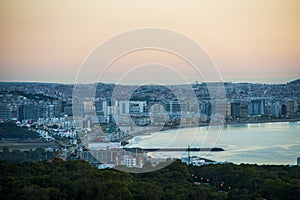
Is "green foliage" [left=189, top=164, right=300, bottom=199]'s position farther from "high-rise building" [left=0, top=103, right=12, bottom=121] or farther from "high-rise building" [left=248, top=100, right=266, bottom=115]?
"high-rise building" [left=248, top=100, right=266, bottom=115]

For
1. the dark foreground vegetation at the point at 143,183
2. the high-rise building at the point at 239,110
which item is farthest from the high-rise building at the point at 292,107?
the dark foreground vegetation at the point at 143,183

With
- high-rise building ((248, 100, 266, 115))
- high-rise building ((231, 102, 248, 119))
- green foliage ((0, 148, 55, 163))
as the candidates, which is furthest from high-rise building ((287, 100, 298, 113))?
green foliage ((0, 148, 55, 163))

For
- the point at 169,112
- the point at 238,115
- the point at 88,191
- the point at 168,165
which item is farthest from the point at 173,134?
the point at 88,191

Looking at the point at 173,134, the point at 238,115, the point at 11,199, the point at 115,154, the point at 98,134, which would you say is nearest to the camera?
the point at 11,199

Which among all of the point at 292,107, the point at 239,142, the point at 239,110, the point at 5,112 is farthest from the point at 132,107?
the point at 292,107

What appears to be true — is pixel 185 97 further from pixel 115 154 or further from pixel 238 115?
pixel 115 154

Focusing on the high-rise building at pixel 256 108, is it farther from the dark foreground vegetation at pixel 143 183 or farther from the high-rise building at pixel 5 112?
the dark foreground vegetation at pixel 143 183
